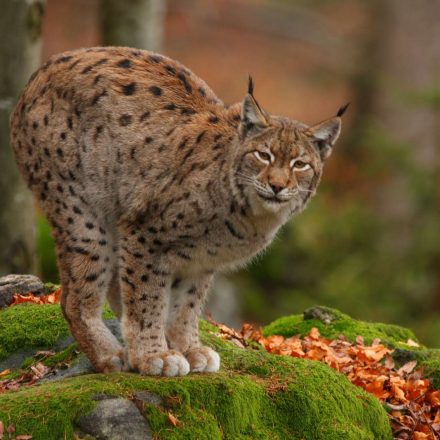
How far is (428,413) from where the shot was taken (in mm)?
7793

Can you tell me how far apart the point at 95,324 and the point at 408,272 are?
9.73 metres

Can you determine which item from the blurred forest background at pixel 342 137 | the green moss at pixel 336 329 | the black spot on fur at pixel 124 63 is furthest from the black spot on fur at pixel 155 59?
the blurred forest background at pixel 342 137

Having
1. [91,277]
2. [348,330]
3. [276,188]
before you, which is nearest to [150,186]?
[91,277]

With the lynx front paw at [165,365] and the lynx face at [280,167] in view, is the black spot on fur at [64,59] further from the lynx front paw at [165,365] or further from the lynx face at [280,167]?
the lynx front paw at [165,365]

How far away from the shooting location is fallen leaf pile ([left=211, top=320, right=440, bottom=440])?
7.60 metres

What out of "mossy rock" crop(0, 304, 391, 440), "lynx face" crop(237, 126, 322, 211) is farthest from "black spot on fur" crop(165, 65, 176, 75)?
"mossy rock" crop(0, 304, 391, 440)

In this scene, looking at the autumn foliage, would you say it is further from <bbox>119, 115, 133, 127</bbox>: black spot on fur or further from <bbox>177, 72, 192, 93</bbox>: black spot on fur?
<bbox>177, 72, 192, 93</bbox>: black spot on fur

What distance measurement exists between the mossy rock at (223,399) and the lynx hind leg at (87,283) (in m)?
0.40

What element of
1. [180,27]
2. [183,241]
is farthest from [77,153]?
[180,27]

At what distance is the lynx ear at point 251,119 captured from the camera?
23.1 feet

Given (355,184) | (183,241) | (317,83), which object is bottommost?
(355,184)

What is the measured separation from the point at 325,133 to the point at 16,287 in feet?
10.7

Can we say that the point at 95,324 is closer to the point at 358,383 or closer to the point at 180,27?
the point at 358,383

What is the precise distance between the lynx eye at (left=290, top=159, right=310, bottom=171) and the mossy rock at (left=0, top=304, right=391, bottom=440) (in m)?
1.40
